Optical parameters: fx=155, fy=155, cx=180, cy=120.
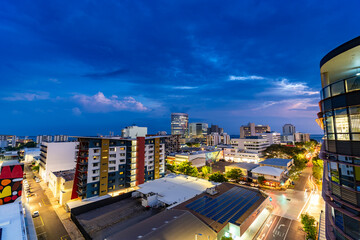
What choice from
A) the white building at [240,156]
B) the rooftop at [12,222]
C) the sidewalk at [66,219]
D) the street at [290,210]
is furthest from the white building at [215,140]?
the rooftop at [12,222]

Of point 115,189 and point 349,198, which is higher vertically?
point 349,198

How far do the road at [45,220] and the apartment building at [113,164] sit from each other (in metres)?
5.88

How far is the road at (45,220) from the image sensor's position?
2808 cm

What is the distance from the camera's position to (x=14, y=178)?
2966 centimetres

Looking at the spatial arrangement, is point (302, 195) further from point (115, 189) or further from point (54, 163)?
point (54, 163)

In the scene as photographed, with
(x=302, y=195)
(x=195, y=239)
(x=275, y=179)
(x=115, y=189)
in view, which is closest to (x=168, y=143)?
(x=115, y=189)

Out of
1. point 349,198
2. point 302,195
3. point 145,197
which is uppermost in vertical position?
point 349,198

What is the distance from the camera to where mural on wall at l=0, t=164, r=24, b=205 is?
95.0 ft

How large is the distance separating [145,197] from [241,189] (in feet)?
77.2

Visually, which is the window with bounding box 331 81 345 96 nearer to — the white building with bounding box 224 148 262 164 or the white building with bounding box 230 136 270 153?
the white building with bounding box 224 148 262 164

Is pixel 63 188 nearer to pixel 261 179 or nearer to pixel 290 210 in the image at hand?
pixel 290 210

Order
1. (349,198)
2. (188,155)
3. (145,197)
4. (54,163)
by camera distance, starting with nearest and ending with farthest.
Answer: (349,198) < (145,197) < (54,163) < (188,155)

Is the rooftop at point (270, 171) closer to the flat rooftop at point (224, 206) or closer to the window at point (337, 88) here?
the flat rooftop at point (224, 206)

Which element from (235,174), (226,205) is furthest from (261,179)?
(226,205)
